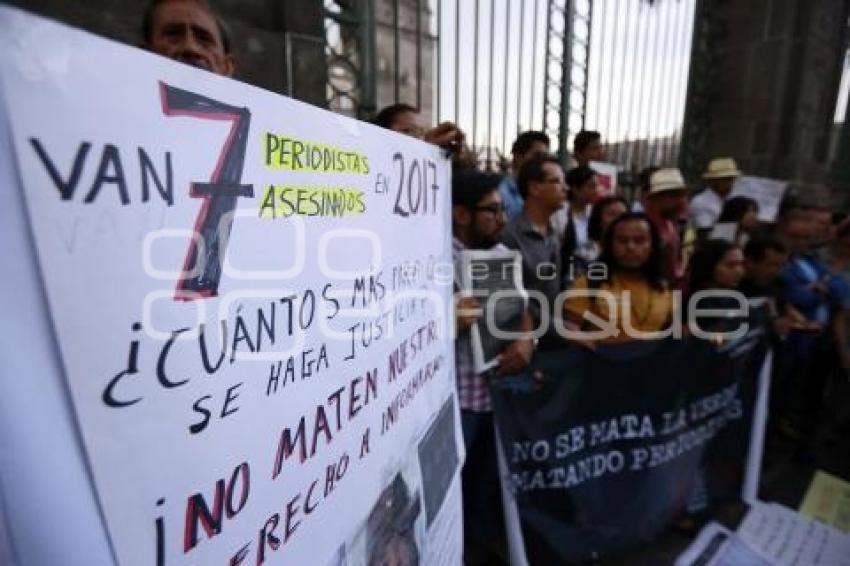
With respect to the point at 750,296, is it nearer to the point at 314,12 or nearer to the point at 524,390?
the point at 524,390

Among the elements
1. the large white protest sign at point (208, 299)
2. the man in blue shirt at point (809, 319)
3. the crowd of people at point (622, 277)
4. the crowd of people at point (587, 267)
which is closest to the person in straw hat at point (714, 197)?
the crowd of people at point (622, 277)

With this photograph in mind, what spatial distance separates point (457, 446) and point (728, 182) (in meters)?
4.20

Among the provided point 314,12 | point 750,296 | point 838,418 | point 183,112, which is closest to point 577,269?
point 750,296

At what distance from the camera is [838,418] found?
3012mm

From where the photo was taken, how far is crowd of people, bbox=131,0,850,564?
170 centimetres

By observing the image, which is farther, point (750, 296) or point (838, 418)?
point (838, 418)

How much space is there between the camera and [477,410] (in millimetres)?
1778

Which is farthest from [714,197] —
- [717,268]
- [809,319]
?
[717,268]

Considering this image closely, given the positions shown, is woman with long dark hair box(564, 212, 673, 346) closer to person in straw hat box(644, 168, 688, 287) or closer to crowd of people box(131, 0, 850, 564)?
crowd of people box(131, 0, 850, 564)

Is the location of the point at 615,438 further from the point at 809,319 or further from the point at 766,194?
the point at 766,194

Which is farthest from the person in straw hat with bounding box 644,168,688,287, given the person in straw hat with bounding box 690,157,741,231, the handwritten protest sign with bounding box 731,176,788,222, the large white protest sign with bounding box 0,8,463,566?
the large white protest sign with bounding box 0,8,463,566

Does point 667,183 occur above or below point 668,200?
above

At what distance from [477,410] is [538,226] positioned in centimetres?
95

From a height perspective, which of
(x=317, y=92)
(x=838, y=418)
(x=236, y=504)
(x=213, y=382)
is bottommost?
(x=838, y=418)
